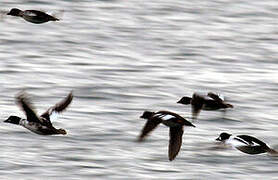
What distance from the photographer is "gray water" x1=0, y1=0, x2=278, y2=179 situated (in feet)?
50.7

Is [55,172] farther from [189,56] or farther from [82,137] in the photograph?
[189,56]

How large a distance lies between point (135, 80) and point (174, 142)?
6.65 metres

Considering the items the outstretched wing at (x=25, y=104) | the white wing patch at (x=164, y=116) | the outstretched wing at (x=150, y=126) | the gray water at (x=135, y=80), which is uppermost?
the outstretched wing at (x=25, y=104)

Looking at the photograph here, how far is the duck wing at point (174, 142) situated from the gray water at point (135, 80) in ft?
3.48

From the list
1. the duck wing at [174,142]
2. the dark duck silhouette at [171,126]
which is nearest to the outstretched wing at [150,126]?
the dark duck silhouette at [171,126]

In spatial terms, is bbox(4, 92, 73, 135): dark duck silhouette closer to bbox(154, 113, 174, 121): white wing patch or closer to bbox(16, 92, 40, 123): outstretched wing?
bbox(16, 92, 40, 123): outstretched wing

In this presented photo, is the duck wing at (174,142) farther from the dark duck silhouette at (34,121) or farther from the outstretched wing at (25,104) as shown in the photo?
the outstretched wing at (25,104)

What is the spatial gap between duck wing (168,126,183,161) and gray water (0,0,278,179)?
3.48ft

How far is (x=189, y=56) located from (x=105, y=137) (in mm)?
6225

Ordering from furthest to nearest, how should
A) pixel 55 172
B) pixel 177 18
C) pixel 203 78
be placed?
1. pixel 177 18
2. pixel 203 78
3. pixel 55 172

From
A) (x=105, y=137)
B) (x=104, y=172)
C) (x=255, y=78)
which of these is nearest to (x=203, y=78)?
(x=255, y=78)

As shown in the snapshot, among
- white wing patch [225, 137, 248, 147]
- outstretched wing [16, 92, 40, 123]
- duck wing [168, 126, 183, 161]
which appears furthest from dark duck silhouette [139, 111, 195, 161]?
outstretched wing [16, 92, 40, 123]

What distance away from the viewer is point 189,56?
22453 millimetres

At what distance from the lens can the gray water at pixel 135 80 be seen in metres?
15.5
